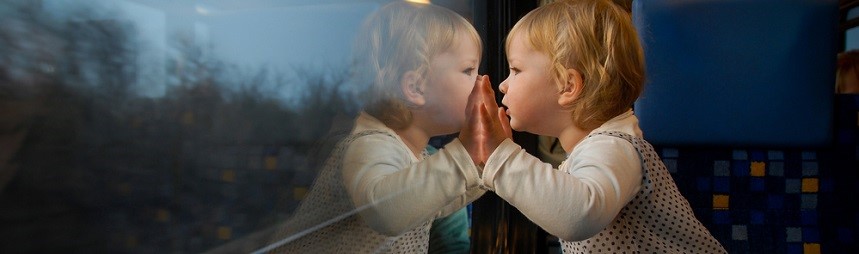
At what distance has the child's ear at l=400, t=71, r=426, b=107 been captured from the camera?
0.54m

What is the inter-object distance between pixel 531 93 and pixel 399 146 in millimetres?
168

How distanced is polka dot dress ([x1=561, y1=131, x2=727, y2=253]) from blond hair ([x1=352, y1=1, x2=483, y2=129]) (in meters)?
0.19

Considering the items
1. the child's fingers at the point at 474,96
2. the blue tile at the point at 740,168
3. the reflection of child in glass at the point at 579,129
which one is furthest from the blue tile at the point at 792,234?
the child's fingers at the point at 474,96

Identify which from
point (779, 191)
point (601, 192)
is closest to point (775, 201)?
point (779, 191)

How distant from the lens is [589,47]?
64cm

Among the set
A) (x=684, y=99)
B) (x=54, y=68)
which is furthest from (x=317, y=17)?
(x=684, y=99)

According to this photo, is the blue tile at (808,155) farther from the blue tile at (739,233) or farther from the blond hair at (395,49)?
the blond hair at (395,49)

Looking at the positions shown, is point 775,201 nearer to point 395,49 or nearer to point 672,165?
point 672,165

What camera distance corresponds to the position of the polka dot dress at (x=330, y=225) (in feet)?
1.33

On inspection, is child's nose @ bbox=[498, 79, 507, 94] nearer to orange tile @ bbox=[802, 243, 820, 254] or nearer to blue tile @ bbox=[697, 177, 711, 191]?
blue tile @ bbox=[697, 177, 711, 191]

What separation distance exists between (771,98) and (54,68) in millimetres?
893

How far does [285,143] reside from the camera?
14.9 inches

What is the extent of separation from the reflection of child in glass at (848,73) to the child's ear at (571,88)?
58cm

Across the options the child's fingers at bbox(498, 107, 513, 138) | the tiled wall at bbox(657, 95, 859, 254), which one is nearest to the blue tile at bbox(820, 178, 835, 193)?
the tiled wall at bbox(657, 95, 859, 254)
